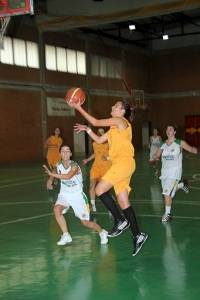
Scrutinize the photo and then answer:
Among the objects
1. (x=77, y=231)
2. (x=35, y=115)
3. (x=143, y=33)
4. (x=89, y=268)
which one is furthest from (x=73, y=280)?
(x=143, y=33)

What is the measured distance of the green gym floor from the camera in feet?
15.9

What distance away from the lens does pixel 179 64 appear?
124ft

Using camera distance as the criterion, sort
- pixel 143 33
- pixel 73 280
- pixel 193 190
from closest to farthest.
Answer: pixel 73 280
pixel 193 190
pixel 143 33

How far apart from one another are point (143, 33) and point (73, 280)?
113 feet

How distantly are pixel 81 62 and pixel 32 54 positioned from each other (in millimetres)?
5378

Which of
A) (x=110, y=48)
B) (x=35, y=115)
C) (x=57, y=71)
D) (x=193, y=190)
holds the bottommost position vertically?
(x=193, y=190)

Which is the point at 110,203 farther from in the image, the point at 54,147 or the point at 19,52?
the point at 19,52

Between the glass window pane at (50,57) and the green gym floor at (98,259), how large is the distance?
769 inches

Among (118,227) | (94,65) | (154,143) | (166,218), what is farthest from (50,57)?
(118,227)

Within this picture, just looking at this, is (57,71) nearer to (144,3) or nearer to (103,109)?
(103,109)

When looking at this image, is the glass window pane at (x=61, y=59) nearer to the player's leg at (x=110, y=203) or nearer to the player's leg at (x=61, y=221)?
the player's leg at (x=110, y=203)

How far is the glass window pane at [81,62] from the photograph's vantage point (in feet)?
103

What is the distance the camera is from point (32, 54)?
1067 inches

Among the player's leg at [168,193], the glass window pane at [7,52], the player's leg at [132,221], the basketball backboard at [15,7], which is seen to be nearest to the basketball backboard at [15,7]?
the basketball backboard at [15,7]
